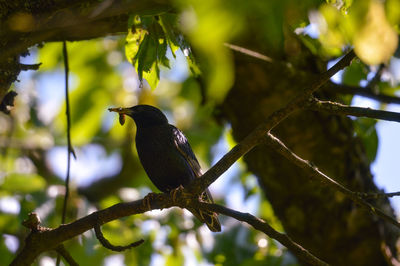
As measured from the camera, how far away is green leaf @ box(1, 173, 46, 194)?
502 centimetres

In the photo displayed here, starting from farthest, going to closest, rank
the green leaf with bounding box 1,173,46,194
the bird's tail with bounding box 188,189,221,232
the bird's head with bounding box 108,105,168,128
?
the bird's head with bounding box 108,105,168,128 → the green leaf with bounding box 1,173,46,194 → the bird's tail with bounding box 188,189,221,232

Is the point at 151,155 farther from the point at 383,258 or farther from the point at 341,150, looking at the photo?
the point at 383,258

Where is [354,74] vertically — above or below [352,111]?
above

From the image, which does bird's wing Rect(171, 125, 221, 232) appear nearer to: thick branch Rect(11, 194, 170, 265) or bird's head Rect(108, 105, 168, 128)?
bird's head Rect(108, 105, 168, 128)

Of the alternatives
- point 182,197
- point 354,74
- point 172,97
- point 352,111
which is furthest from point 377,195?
point 172,97

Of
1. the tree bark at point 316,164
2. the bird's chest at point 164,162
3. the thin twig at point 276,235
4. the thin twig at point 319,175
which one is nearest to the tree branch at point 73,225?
the thin twig at point 276,235

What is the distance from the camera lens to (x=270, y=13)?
4.60 ft

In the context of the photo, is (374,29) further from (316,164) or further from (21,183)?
(21,183)

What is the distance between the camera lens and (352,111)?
9.52ft

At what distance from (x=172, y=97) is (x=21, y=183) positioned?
149 inches

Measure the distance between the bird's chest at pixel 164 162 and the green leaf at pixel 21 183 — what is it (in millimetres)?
1057

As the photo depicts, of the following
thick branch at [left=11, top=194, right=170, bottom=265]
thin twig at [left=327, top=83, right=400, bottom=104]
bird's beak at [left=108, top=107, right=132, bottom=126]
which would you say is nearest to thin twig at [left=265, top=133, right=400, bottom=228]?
thick branch at [left=11, top=194, right=170, bottom=265]

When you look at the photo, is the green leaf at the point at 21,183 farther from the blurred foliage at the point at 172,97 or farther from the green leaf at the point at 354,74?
the green leaf at the point at 354,74

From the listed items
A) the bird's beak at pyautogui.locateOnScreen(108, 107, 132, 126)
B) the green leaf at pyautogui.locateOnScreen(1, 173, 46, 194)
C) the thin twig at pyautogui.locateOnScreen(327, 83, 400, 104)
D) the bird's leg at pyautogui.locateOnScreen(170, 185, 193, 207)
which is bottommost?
the bird's leg at pyautogui.locateOnScreen(170, 185, 193, 207)
